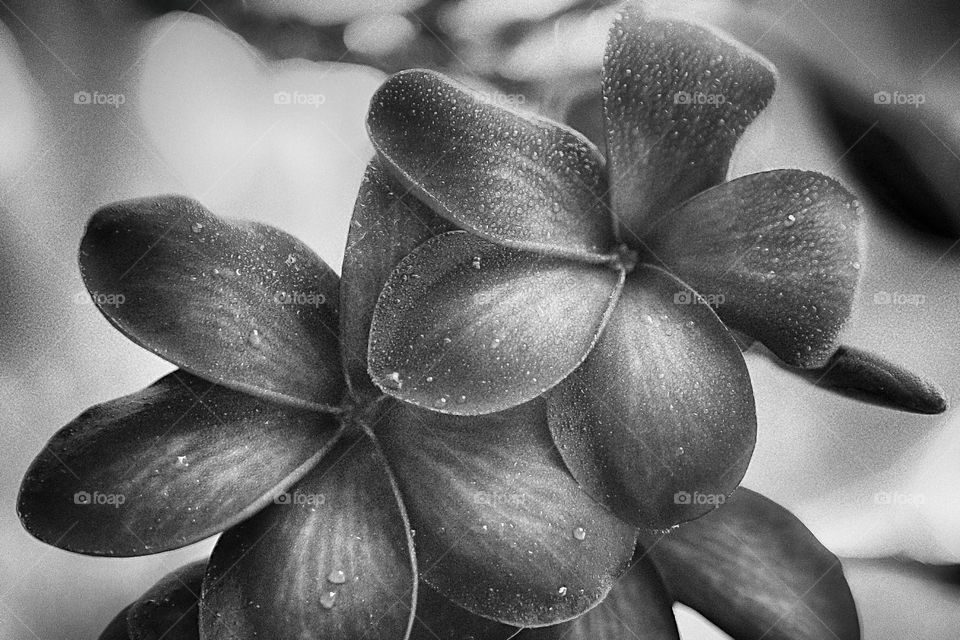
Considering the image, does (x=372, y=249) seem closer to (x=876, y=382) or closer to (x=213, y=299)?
(x=213, y=299)

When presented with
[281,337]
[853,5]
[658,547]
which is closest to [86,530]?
[281,337]

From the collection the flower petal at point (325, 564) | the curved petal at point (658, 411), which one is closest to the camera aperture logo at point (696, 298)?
the curved petal at point (658, 411)

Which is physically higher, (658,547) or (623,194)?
(623,194)

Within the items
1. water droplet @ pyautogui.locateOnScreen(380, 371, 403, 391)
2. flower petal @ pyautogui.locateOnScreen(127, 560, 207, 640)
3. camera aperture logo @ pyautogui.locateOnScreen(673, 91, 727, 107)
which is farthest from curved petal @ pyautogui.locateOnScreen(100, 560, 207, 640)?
camera aperture logo @ pyautogui.locateOnScreen(673, 91, 727, 107)

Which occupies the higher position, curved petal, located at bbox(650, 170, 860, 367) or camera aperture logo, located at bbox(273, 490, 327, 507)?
curved petal, located at bbox(650, 170, 860, 367)

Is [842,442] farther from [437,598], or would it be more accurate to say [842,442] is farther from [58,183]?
[58,183]

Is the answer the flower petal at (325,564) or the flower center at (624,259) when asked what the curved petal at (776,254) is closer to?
the flower center at (624,259)

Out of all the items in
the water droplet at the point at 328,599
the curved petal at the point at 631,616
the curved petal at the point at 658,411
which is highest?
the curved petal at the point at 658,411

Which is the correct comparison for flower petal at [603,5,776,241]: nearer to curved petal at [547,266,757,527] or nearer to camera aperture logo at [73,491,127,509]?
curved petal at [547,266,757,527]
